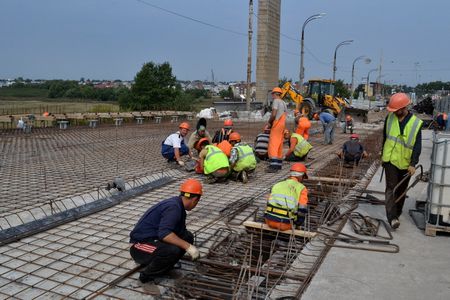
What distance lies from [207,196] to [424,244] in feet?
10.3

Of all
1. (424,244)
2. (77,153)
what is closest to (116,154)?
(77,153)

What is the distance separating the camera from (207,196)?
20.0 feet

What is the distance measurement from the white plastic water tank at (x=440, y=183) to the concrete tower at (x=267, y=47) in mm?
26266

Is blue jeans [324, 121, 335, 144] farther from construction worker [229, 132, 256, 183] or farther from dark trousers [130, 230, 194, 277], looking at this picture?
dark trousers [130, 230, 194, 277]

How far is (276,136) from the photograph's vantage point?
7590mm

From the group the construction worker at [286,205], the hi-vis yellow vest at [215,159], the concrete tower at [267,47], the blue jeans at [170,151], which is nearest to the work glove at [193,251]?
the construction worker at [286,205]

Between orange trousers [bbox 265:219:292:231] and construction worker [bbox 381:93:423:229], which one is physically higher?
construction worker [bbox 381:93:423:229]

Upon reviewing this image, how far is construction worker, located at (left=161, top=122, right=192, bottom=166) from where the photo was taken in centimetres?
789

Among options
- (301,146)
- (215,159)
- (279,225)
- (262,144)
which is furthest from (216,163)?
(301,146)

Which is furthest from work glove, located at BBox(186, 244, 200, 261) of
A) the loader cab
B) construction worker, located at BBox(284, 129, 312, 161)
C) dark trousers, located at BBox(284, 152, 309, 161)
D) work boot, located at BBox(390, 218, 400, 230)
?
the loader cab

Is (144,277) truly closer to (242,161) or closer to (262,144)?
(242,161)

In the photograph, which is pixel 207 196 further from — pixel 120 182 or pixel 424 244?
pixel 424 244

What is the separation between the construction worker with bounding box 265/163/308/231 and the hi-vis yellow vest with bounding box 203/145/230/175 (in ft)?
7.61

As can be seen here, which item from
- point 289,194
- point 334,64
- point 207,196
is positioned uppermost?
point 334,64
